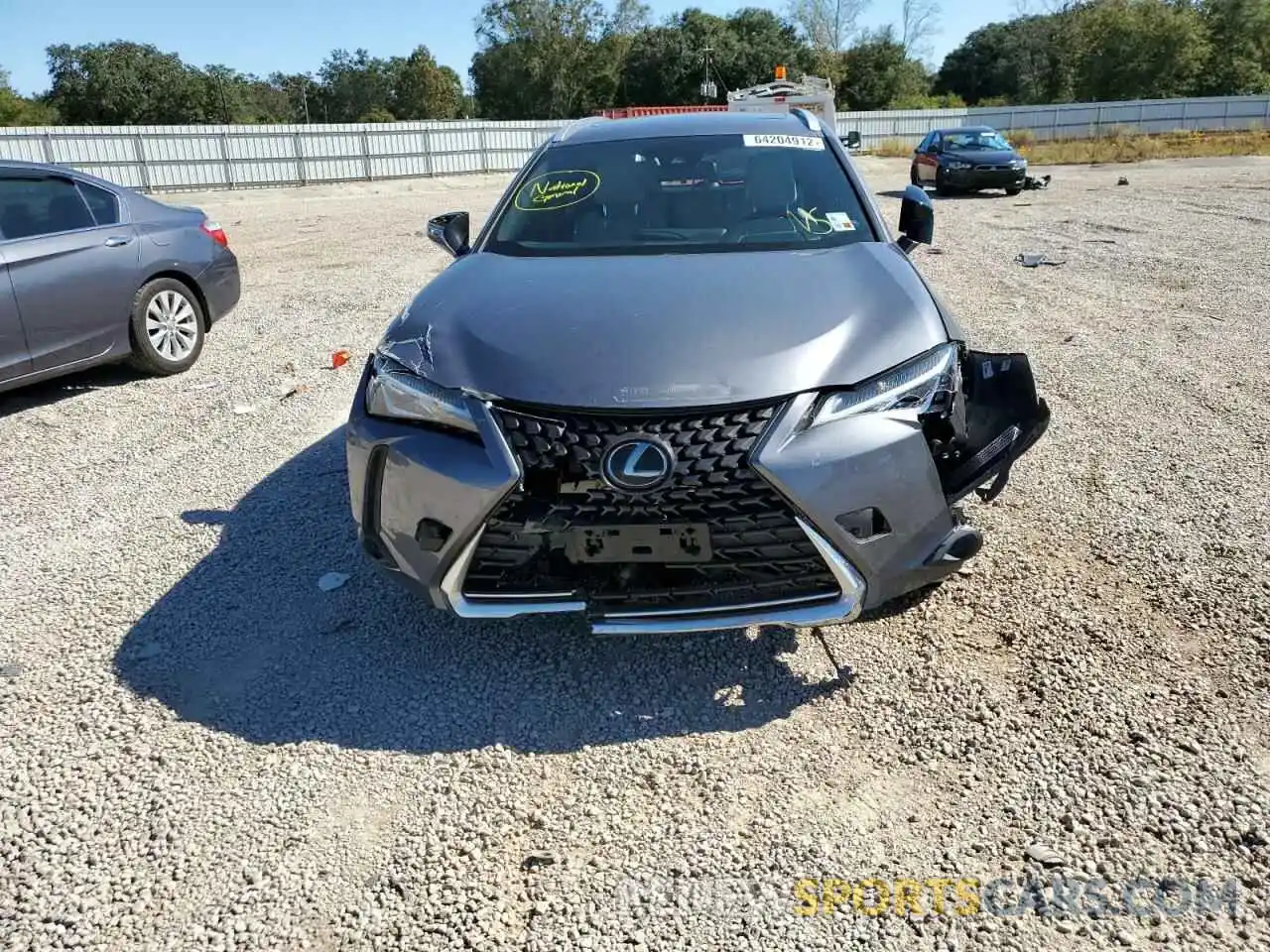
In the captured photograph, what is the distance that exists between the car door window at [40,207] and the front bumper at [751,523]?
4646mm

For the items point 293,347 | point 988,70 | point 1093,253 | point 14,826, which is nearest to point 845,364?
point 14,826

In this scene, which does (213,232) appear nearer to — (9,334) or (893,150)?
(9,334)

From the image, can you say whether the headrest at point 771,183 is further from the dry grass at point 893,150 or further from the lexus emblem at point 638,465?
the dry grass at point 893,150

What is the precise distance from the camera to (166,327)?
7059 millimetres

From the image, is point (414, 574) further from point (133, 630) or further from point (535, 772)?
point (133, 630)

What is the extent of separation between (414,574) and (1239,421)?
4.71 metres

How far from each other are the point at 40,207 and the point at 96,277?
0.54 m

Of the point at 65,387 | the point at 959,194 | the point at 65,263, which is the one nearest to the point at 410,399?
the point at 65,263

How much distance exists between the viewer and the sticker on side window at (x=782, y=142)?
4.45m

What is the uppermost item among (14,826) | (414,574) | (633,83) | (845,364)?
(633,83)

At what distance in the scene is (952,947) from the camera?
83.9 inches

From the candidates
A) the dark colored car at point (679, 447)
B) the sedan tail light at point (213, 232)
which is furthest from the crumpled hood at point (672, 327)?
the sedan tail light at point (213, 232)

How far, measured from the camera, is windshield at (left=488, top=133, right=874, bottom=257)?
3947mm

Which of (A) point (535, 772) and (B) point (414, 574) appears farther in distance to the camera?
(B) point (414, 574)
